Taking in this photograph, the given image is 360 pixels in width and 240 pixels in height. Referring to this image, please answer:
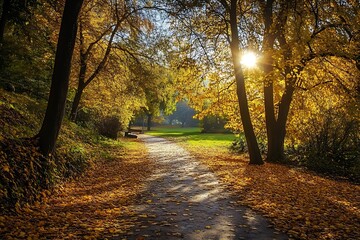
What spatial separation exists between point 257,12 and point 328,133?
598 centimetres

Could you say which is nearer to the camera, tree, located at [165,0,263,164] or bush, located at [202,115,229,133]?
tree, located at [165,0,263,164]

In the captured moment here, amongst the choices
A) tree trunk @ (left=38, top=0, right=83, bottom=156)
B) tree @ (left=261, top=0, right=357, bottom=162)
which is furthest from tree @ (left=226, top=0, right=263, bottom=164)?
tree trunk @ (left=38, top=0, right=83, bottom=156)

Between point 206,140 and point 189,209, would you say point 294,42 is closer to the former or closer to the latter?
point 189,209

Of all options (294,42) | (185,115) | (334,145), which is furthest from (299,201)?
(185,115)

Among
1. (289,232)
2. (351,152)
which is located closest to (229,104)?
(351,152)

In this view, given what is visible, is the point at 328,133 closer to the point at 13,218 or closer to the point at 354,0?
the point at 354,0

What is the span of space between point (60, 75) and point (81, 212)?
351cm

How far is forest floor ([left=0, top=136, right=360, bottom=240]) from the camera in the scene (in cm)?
514

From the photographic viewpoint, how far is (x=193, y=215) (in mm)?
6043

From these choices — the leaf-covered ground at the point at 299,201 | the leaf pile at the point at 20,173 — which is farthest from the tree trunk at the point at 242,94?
the leaf pile at the point at 20,173

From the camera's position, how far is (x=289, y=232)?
5273mm

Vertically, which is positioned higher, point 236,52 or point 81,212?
point 236,52

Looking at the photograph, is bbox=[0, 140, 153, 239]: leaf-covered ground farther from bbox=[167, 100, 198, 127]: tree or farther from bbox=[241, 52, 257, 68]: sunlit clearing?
bbox=[167, 100, 198, 127]: tree

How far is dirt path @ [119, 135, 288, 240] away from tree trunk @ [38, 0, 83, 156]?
2827mm
